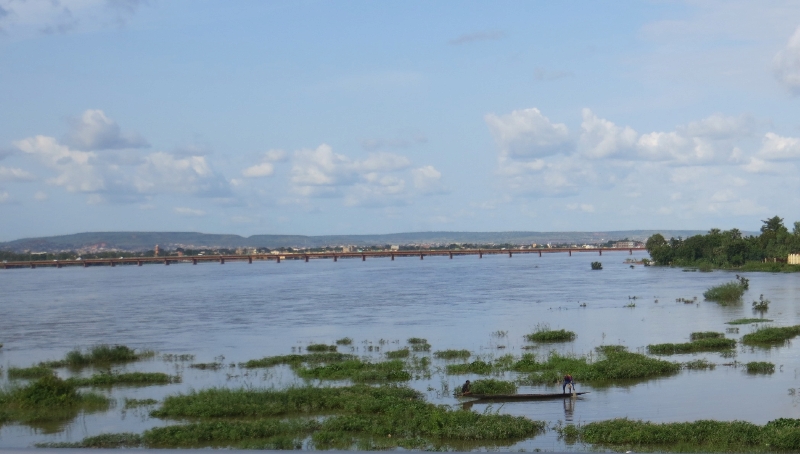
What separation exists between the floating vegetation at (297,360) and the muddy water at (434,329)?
0.98 meters

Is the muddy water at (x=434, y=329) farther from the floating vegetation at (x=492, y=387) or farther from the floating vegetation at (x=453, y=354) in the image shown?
the floating vegetation at (x=492, y=387)

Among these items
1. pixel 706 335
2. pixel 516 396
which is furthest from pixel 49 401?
pixel 706 335

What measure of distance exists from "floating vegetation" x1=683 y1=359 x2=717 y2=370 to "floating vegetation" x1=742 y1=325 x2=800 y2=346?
635cm

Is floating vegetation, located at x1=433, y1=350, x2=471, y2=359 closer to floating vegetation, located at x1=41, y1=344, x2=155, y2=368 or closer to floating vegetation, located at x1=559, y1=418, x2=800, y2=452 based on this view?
floating vegetation, located at x1=41, y1=344, x2=155, y2=368

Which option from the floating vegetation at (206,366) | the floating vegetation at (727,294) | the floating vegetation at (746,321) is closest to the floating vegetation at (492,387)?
the floating vegetation at (206,366)

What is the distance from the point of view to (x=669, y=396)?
77.5 feet

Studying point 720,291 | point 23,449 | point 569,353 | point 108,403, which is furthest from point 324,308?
point 23,449

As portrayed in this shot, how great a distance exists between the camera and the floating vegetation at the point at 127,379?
2798cm

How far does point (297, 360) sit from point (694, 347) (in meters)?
15.4

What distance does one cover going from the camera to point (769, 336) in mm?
34375

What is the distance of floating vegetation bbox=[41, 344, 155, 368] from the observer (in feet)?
111

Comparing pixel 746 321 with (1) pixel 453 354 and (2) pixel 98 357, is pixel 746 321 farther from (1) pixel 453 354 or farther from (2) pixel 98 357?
(2) pixel 98 357

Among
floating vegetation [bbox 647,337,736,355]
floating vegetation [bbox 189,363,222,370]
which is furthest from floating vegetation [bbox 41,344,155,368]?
floating vegetation [bbox 647,337,736,355]

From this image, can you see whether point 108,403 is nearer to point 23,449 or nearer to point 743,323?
point 23,449
